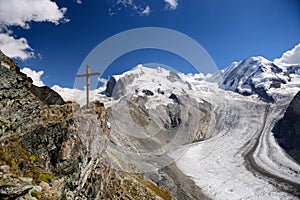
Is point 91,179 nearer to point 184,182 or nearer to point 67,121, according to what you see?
point 67,121

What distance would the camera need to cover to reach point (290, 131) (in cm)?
9694

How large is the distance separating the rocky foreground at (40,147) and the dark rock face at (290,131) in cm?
8203

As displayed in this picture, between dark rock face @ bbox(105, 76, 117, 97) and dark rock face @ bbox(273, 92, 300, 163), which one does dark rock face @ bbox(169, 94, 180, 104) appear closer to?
dark rock face @ bbox(273, 92, 300, 163)

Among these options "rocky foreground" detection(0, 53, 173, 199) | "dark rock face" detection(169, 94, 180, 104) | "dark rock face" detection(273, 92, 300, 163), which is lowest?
"rocky foreground" detection(0, 53, 173, 199)

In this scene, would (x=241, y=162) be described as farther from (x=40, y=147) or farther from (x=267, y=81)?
(x=267, y=81)

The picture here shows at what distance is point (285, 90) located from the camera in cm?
16275

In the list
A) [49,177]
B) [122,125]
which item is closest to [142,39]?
[49,177]

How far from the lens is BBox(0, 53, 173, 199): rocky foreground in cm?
797

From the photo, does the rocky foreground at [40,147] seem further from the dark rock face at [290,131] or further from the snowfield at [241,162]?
the dark rock face at [290,131]

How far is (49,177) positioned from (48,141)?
1.95 metres

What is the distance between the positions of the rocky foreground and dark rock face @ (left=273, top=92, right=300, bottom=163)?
269 ft

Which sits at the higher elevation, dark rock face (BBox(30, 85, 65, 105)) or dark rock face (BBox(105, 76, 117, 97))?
dark rock face (BBox(105, 76, 117, 97))

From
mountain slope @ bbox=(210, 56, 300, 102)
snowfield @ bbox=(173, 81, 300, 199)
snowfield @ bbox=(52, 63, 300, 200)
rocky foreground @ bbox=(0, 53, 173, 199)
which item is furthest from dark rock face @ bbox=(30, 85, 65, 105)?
mountain slope @ bbox=(210, 56, 300, 102)

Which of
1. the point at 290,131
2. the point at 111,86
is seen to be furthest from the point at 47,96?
the point at 111,86
